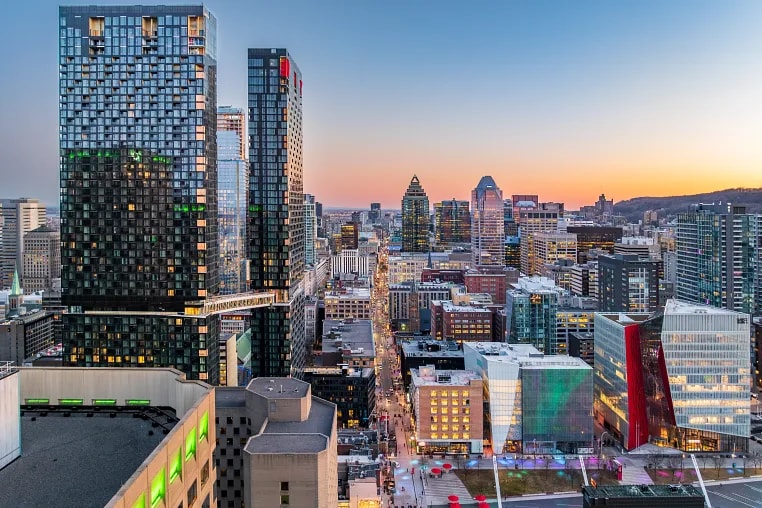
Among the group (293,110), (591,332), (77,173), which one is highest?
(293,110)

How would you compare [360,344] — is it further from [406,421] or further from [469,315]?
[469,315]

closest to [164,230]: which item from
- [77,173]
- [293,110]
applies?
[77,173]

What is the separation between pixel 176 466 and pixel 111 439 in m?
2.65

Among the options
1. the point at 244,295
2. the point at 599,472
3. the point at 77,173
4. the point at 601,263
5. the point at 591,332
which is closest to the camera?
the point at 77,173

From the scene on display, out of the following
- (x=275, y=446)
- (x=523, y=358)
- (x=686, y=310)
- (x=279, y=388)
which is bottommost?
(x=523, y=358)

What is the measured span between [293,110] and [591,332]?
73.6m

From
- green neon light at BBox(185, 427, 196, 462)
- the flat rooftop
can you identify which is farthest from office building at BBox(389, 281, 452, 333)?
green neon light at BBox(185, 427, 196, 462)

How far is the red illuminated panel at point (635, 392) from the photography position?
82.8m

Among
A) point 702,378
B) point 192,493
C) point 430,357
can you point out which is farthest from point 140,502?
point 430,357

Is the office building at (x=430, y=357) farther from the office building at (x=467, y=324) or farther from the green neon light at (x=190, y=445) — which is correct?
the green neon light at (x=190, y=445)

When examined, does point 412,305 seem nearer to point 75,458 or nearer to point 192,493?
point 192,493

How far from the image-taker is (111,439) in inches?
594

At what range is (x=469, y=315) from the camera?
136 m

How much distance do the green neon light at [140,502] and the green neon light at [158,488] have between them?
1.27 feet
